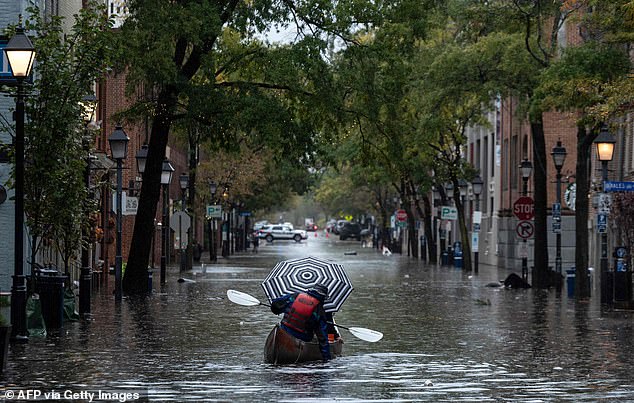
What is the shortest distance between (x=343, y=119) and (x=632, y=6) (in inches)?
507

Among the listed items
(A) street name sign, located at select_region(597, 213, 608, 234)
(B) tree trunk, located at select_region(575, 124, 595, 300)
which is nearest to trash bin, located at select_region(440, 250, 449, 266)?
(B) tree trunk, located at select_region(575, 124, 595, 300)

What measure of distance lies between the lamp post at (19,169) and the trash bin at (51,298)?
2.79m

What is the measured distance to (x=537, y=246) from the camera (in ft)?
143

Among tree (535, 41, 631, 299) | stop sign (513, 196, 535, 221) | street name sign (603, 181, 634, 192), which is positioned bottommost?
stop sign (513, 196, 535, 221)

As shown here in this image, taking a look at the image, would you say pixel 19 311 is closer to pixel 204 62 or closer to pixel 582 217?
pixel 204 62

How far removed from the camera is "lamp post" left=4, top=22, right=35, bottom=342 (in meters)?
→ 20.1

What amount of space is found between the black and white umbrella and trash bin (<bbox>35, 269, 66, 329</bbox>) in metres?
5.90

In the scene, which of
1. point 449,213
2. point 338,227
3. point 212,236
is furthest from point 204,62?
point 338,227

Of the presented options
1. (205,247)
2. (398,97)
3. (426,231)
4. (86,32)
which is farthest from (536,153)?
(205,247)

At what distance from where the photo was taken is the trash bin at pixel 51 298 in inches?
941

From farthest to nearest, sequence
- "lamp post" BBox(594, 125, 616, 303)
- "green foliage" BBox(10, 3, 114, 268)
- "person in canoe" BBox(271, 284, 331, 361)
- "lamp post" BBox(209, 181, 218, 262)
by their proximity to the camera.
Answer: "lamp post" BBox(209, 181, 218, 262) < "lamp post" BBox(594, 125, 616, 303) < "green foliage" BBox(10, 3, 114, 268) < "person in canoe" BBox(271, 284, 331, 361)

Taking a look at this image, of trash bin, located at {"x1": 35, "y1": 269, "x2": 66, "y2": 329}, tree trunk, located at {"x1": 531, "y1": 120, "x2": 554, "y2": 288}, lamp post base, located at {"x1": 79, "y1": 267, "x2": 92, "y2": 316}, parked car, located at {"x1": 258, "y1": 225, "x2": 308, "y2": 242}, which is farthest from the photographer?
parked car, located at {"x1": 258, "y1": 225, "x2": 308, "y2": 242}

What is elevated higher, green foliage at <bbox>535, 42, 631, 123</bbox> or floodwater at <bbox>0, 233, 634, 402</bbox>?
green foliage at <bbox>535, 42, 631, 123</bbox>

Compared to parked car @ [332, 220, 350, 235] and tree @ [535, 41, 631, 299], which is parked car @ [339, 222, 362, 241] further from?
tree @ [535, 41, 631, 299]
